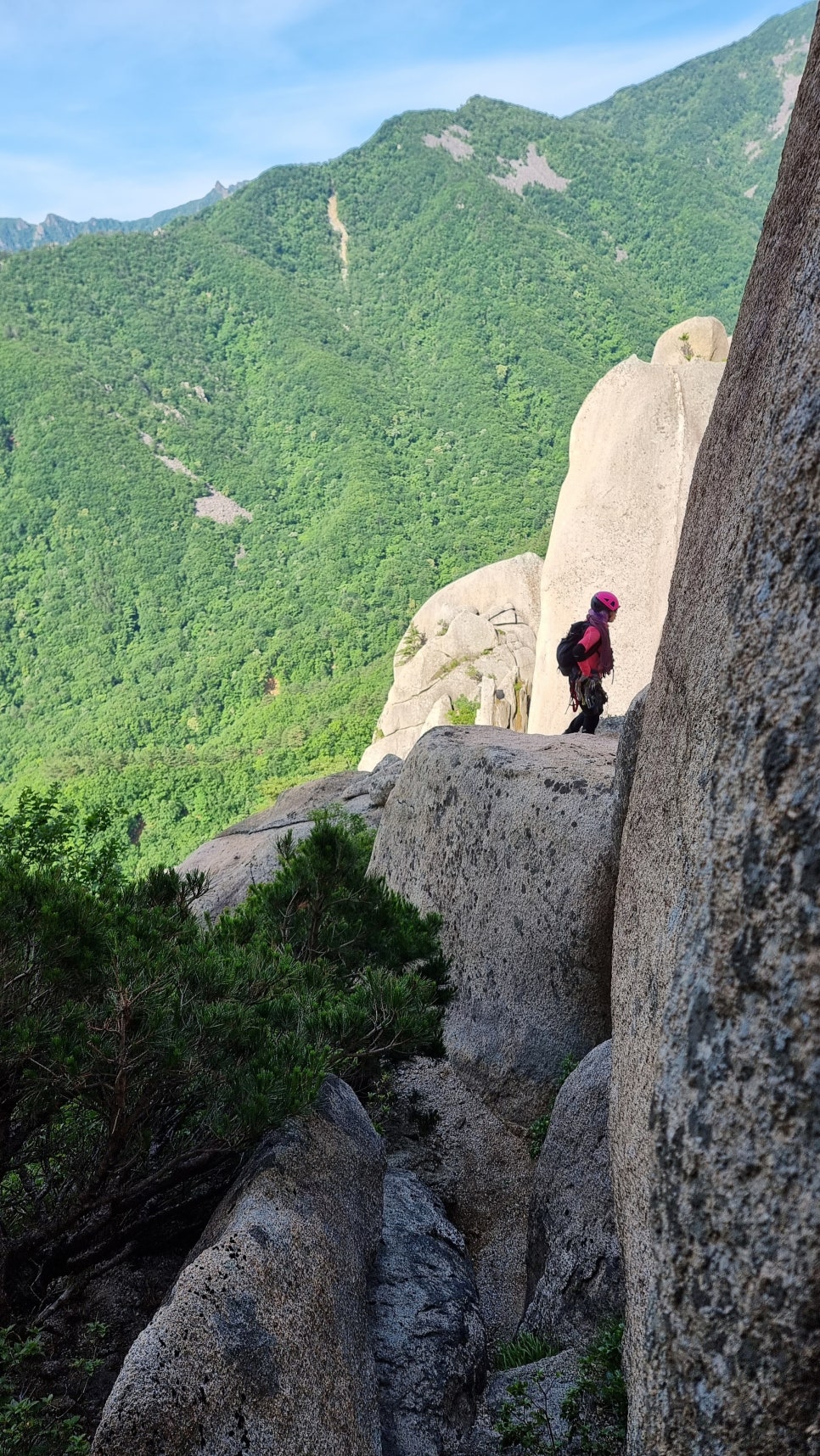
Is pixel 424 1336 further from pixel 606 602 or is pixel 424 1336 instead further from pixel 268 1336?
pixel 606 602

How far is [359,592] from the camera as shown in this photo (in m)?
55.1

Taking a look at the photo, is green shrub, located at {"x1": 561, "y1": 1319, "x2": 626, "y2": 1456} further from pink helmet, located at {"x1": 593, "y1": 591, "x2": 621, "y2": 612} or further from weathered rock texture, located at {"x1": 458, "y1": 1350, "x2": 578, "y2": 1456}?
pink helmet, located at {"x1": 593, "y1": 591, "x2": 621, "y2": 612}

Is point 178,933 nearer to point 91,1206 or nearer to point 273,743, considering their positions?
point 91,1206

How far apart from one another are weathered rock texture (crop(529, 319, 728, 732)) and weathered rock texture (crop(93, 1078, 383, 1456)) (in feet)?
47.3

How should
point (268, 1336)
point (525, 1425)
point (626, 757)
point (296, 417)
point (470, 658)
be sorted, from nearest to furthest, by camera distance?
point (268, 1336)
point (525, 1425)
point (626, 757)
point (470, 658)
point (296, 417)

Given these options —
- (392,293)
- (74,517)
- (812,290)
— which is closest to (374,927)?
(812,290)

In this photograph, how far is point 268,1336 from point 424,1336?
3.96 ft

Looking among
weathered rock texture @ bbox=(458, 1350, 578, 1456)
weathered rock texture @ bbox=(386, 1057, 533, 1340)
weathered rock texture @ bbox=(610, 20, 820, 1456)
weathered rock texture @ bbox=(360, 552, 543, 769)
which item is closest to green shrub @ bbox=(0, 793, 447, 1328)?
weathered rock texture @ bbox=(458, 1350, 578, 1456)

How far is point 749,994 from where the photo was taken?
90.2 inches

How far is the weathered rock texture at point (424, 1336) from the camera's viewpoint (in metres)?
3.91

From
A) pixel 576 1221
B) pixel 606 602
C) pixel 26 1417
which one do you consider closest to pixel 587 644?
pixel 606 602

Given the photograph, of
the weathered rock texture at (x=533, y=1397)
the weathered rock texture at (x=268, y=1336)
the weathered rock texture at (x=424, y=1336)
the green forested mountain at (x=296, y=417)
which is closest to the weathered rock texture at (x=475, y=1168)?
the weathered rock texture at (x=424, y=1336)

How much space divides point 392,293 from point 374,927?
82790mm

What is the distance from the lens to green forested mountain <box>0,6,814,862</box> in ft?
166
